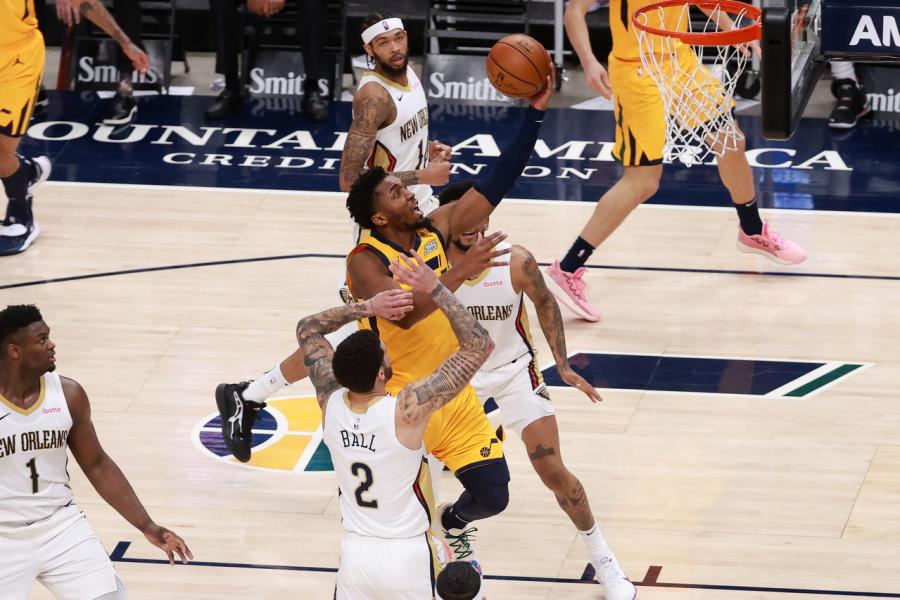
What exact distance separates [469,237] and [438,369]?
3.87 ft

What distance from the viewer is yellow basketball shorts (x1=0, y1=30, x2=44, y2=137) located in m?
Result: 9.13

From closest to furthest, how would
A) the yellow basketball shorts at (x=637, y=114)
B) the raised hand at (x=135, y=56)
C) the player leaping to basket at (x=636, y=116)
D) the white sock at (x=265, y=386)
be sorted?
the white sock at (x=265, y=386) < the player leaping to basket at (x=636, y=116) < the yellow basketball shorts at (x=637, y=114) < the raised hand at (x=135, y=56)

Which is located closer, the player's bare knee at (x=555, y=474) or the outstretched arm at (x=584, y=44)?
the player's bare knee at (x=555, y=474)

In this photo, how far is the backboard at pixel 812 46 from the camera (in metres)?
5.14

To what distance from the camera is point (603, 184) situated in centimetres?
1066

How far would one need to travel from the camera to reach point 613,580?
586cm

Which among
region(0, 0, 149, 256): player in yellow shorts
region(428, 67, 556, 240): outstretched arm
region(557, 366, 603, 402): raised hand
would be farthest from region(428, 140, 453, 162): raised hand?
region(0, 0, 149, 256): player in yellow shorts

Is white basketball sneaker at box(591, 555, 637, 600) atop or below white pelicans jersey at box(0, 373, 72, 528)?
below

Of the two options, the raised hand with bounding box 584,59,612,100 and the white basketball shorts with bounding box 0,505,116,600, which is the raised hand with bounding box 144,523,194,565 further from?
the raised hand with bounding box 584,59,612,100

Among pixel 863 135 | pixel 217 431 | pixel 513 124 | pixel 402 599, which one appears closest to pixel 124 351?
pixel 217 431

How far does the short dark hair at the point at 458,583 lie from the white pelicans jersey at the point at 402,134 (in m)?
3.11

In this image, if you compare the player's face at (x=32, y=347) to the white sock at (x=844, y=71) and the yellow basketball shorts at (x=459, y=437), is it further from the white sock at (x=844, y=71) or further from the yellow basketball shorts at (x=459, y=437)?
the white sock at (x=844, y=71)

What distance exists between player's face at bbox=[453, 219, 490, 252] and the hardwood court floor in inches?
48.4

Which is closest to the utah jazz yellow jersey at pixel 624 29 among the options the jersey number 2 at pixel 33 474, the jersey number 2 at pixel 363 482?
the jersey number 2 at pixel 363 482
